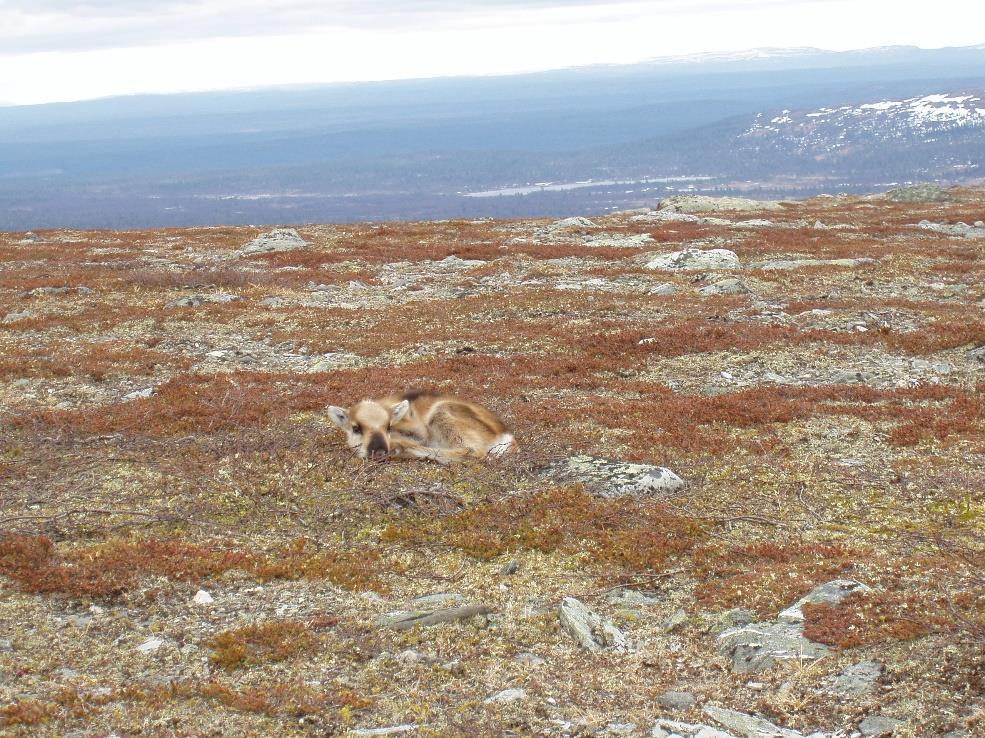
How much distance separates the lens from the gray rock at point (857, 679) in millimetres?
7607

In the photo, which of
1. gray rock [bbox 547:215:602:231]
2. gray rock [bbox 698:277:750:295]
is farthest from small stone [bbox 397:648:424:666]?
gray rock [bbox 547:215:602:231]

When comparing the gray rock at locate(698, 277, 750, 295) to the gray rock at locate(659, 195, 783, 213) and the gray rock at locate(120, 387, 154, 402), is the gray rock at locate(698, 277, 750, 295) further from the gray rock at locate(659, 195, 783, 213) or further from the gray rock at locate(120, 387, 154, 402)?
the gray rock at locate(659, 195, 783, 213)

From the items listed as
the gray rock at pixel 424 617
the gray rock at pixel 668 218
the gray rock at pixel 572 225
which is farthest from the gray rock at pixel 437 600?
the gray rock at pixel 668 218

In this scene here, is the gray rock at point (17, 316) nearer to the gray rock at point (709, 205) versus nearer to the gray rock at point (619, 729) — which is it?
the gray rock at point (619, 729)

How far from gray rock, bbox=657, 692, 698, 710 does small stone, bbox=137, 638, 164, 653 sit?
4.83 meters

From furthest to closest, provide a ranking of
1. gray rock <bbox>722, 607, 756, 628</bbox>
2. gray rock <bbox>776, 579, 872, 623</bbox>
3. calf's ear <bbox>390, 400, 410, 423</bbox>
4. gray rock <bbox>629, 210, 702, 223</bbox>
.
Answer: gray rock <bbox>629, 210, 702, 223</bbox> → calf's ear <bbox>390, 400, 410, 423</bbox> → gray rock <bbox>722, 607, 756, 628</bbox> → gray rock <bbox>776, 579, 872, 623</bbox>

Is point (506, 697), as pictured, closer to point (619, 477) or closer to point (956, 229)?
point (619, 477)

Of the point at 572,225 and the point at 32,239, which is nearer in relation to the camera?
the point at 32,239

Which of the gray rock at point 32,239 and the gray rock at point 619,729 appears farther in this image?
the gray rock at point 32,239

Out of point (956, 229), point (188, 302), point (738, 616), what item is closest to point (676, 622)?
point (738, 616)

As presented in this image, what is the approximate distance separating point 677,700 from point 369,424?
25.2 feet

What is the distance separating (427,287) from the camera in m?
36.9

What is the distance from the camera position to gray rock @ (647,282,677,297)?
3381 centimetres

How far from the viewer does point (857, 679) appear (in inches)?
306
